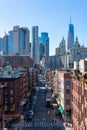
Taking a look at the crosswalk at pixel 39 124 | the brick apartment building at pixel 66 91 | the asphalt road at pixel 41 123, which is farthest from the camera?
the brick apartment building at pixel 66 91

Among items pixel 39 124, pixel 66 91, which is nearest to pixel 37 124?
pixel 39 124

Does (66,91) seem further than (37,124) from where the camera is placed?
Yes

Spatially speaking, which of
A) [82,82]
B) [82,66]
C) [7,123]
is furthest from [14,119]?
[82,82]

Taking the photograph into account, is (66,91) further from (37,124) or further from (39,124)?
(37,124)

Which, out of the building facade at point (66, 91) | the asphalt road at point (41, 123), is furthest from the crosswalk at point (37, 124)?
the building facade at point (66, 91)

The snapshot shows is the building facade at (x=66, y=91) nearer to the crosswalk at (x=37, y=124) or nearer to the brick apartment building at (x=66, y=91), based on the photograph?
the brick apartment building at (x=66, y=91)

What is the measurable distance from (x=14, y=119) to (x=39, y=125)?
11.1m

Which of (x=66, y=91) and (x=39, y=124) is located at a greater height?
(x=66, y=91)

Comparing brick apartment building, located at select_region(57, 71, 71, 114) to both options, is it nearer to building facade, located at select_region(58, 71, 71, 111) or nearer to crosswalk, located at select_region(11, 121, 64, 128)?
building facade, located at select_region(58, 71, 71, 111)

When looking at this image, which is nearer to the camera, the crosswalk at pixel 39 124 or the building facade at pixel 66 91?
the crosswalk at pixel 39 124

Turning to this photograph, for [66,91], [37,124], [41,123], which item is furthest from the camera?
[66,91]

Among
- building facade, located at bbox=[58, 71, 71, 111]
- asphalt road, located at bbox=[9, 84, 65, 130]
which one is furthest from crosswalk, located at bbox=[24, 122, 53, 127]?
building facade, located at bbox=[58, 71, 71, 111]

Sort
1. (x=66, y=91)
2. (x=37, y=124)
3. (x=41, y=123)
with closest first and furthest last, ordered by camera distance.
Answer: (x=37, y=124), (x=41, y=123), (x=66, y=91)

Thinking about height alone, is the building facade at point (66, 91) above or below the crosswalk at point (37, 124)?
above
